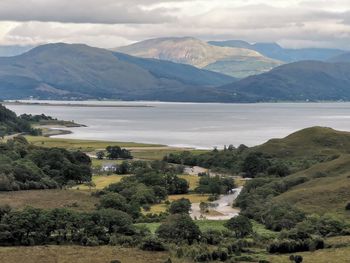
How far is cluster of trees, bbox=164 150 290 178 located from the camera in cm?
10975

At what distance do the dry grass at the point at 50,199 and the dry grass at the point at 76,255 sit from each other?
17.4m

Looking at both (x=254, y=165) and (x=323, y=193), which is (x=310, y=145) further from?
(x=323, y=193)

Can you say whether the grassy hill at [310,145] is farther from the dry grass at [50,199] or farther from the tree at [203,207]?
the dry grass at [50,199]

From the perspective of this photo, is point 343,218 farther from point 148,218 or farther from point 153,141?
point 153,141

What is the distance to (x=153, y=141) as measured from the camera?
7347 inches

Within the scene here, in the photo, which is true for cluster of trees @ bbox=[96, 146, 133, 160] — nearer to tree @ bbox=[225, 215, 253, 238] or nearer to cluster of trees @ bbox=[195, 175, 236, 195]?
cluster of trees @ bbox=[195, 175, 236, 195]

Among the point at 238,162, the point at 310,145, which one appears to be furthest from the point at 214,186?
the point at 310,145

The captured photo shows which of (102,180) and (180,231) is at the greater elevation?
(102,180)

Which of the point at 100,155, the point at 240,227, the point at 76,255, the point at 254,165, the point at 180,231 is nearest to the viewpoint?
the point at 76,255

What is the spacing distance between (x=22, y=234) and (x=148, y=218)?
1625 centimetres

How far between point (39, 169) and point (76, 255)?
46.7 metres

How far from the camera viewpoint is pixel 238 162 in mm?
120938

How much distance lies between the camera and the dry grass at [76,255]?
52.9 m

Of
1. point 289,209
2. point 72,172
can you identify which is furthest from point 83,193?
point 289,209
